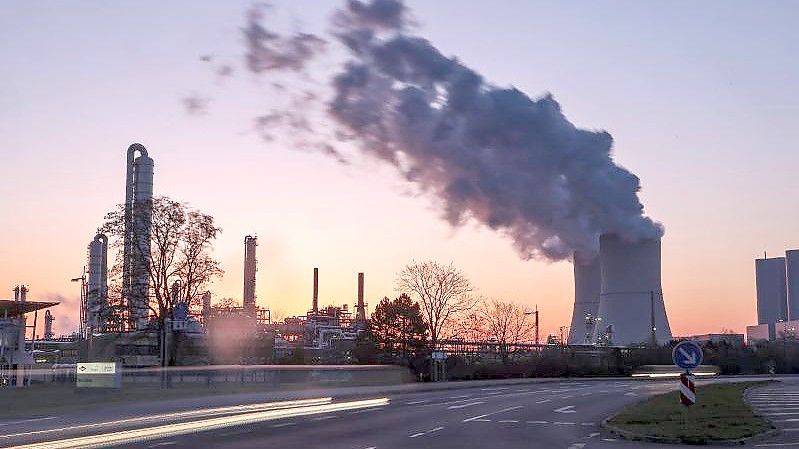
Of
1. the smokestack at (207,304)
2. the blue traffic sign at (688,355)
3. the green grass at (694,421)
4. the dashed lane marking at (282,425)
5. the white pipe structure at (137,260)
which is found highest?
the white pipe structure at (137,260)

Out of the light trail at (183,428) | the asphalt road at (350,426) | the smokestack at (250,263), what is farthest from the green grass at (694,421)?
the smokestack at (250,263)

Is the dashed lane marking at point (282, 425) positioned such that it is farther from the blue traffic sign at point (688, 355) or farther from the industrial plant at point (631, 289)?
the industrial plant at point (631, 289)

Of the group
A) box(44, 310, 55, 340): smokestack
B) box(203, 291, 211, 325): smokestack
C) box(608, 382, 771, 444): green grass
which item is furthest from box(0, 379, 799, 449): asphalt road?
box(44, 310, 55, 340): smokestack

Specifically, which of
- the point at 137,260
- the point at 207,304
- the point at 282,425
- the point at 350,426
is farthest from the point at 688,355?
the point at 207,304

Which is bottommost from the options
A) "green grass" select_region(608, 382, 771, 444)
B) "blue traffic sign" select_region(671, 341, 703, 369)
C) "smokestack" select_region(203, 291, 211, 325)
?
"green grass" select_region(608, 382, 771, 444)

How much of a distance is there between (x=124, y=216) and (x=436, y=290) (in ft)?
153

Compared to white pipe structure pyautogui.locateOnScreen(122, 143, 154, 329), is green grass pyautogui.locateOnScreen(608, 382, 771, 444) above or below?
below

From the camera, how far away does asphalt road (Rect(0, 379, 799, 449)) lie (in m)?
20.7

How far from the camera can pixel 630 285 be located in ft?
248

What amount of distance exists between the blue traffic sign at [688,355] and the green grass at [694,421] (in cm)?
142

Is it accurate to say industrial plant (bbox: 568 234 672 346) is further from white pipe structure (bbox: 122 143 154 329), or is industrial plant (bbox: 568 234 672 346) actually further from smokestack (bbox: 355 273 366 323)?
smokestack (bbox: 355 273 366 323)

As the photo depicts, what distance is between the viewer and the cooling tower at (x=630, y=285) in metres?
75.5

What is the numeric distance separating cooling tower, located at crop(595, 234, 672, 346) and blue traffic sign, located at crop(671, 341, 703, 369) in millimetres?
53405

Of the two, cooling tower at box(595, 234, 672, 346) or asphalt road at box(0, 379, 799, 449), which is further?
cooling tower at box(595, 234, 672, 346)
